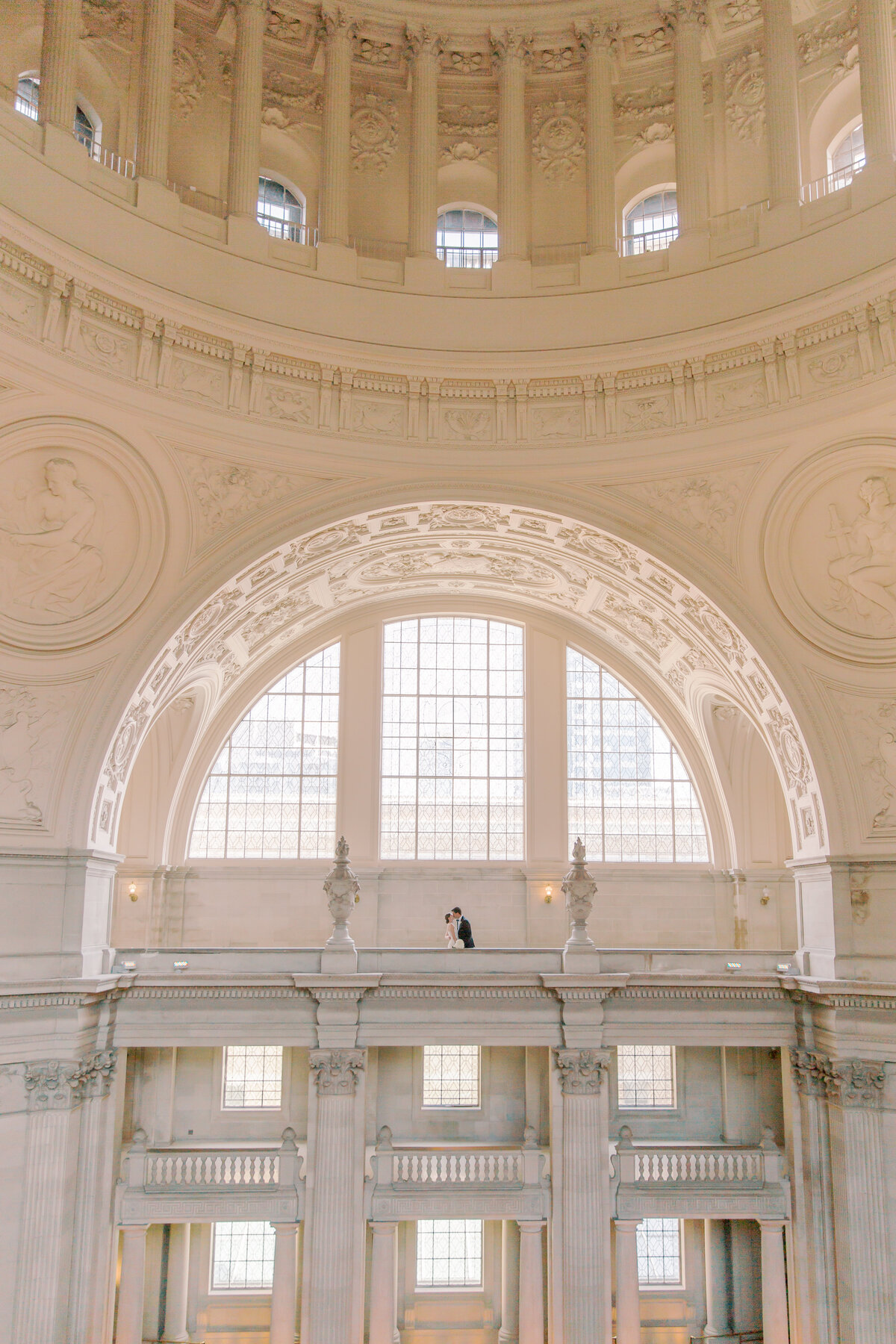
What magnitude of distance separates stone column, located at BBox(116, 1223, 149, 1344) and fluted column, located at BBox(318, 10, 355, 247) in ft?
60.9

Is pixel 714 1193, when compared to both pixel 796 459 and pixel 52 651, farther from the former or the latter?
pixel 52 651

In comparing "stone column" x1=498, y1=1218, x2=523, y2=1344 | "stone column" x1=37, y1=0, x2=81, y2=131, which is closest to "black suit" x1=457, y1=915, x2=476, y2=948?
"stone column" x1=498, y1=1218, x2=523, y2=1344

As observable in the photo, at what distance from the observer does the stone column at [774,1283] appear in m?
19.9

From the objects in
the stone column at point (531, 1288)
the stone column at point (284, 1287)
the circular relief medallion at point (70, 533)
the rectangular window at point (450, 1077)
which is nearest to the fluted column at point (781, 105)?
the circular relief medallion at point (70, 533)

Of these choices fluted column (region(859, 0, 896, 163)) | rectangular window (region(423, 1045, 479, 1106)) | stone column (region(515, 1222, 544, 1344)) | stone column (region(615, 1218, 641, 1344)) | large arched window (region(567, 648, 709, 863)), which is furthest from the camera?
large arched window (region(567, 648, 709, 863))

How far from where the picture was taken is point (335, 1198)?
19578mm

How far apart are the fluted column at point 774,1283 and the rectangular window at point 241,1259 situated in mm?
7873

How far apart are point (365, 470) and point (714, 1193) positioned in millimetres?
14913

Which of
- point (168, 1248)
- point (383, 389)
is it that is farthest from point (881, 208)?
point (168, 1248)

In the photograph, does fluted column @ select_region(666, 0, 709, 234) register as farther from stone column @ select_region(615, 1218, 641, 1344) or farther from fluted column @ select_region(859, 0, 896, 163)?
stone column @ select_region(615, 1218, 641, 1344)

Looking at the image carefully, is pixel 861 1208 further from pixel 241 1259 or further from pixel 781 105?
pixel 781 105

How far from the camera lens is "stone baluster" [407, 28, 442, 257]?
21266 millimetres

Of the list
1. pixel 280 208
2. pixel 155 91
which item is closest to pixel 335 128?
pixel 280 208

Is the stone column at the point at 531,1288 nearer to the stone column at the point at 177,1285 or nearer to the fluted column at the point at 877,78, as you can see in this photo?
the stone column at the point at 177,1285
